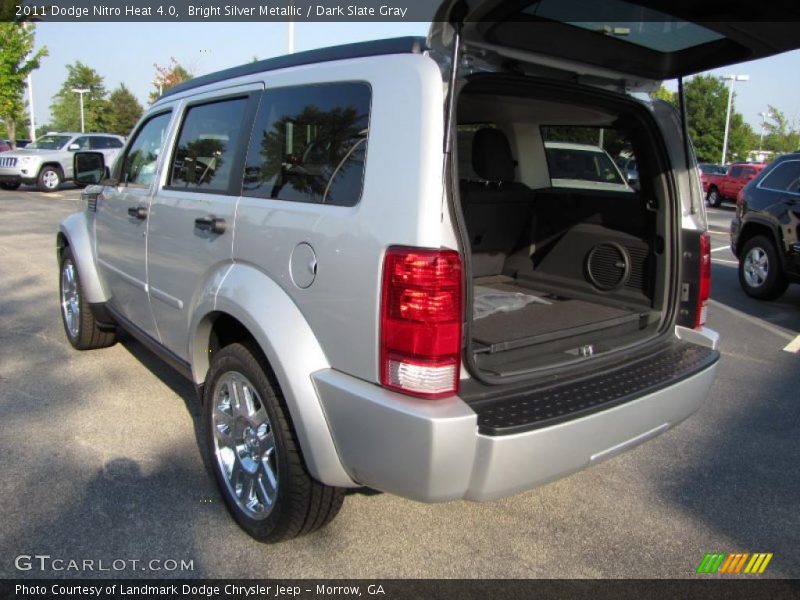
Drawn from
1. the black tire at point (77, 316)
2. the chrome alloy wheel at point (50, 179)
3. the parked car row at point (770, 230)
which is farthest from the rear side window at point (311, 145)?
the chrome alloy wheel at point (50, 179)

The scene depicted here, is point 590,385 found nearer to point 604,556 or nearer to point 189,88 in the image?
point 604,556

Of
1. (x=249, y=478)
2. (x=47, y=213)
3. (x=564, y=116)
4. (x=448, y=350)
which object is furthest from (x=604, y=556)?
(x=47, y=213)

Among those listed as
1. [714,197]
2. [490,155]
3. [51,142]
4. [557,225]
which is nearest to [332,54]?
[490,155]

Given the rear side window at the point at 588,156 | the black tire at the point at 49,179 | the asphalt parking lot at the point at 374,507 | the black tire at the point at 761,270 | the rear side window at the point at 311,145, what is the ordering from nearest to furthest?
the rear side window at the point at 311,145 → the asphalt parking lot at the point at 374,507 → the rear side window at the point at 588,156 → the black tire at the point at 761,270 → the black tire at the point at 49,179

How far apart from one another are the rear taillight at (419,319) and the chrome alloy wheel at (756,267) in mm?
7137

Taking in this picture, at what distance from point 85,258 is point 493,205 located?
114 inches

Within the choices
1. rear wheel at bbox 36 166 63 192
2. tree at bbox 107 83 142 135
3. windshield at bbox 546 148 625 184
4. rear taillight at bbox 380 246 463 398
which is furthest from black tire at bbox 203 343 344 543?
tree at bbox 107 83 142 135

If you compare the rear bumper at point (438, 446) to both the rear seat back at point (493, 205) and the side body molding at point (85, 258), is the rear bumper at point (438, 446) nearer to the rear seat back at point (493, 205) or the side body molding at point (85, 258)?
the rear seat back at point (493, 205)

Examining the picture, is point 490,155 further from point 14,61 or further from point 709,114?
point 709,114

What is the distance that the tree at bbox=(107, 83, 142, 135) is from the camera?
6384 cm

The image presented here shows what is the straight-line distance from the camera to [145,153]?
3.99 m

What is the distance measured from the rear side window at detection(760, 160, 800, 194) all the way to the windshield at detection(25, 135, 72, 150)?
19551 mm

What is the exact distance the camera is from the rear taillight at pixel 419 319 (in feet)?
6.77

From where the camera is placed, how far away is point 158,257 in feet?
11.3
